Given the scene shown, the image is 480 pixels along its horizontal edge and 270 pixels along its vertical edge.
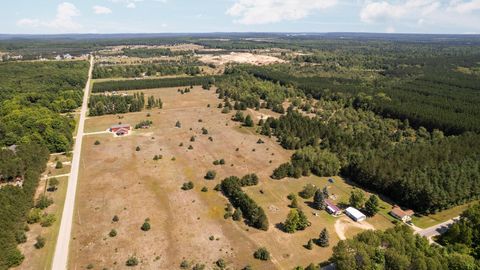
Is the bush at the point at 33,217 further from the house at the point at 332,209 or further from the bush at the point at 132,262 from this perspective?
the house at the point at 332,209

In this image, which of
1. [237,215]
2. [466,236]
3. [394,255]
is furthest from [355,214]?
[237,215]

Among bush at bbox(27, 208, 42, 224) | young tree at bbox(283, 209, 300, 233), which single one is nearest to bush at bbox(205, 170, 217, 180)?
young tree at bbox(283, 209, 300, 233)

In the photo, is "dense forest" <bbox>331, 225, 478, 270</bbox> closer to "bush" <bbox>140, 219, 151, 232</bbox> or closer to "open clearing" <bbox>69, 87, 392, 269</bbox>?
"open clearing" <bbox>69, 87, 392, 269</bbox>

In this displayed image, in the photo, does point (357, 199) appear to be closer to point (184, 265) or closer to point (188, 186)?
point (188, 186)

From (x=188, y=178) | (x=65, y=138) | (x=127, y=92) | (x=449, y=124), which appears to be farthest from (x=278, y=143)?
(x=127, y=92)

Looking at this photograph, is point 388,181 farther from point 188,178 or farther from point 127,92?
point 127,92

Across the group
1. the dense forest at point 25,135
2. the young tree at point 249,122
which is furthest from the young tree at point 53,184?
the young tree at point 249,122

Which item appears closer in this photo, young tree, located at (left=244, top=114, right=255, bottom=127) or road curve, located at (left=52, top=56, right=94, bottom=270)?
road curve, located at (left=52, top=56, right=94, bottom=270)
